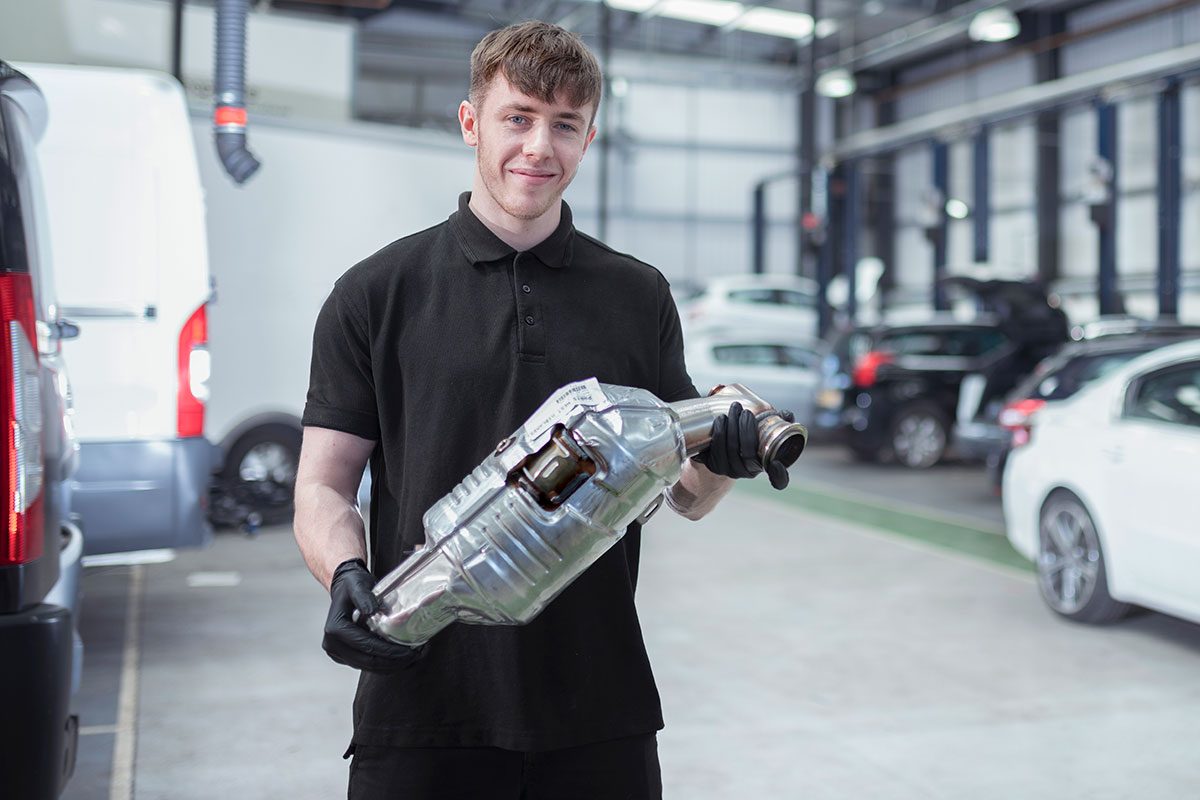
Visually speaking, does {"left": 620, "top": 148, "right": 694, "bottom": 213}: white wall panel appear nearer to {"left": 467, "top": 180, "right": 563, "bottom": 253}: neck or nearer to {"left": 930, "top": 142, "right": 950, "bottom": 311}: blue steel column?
{"left": 930, "top": 142, "right": 950, "bottom": 311}: blue steel column

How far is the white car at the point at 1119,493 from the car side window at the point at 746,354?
7.76 m

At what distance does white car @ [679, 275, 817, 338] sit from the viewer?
54.2 ft

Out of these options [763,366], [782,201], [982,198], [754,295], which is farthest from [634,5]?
[763,366]

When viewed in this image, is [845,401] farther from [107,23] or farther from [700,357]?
[107,23]

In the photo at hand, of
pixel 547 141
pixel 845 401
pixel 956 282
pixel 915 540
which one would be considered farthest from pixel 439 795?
pixel 845 401

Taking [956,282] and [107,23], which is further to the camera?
[956,282]

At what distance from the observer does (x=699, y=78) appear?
25.0 meters

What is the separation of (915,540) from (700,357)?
609 centimetres

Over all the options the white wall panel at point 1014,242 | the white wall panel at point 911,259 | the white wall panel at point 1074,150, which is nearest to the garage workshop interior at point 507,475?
the white wall panel at point 1074,150

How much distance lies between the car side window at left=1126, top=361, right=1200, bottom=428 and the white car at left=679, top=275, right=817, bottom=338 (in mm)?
10249

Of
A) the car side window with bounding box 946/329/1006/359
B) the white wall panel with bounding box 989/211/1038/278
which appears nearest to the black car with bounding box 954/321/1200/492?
the car side window with bounding box 946/329/1006/359

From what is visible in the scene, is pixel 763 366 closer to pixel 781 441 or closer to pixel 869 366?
pixel 869 366

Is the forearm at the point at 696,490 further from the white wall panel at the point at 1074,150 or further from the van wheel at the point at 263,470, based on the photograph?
the white wall panel at the point at 1074,150

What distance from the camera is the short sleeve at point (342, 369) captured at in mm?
1754
